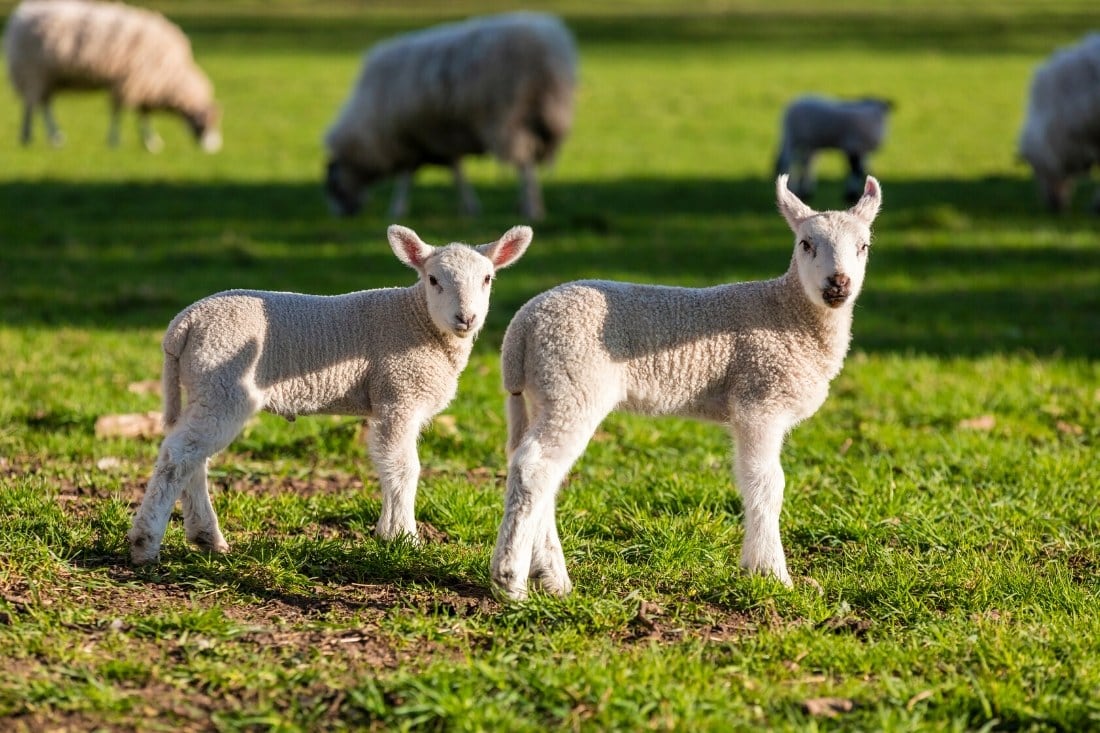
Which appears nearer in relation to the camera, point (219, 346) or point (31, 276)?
point (219, 346)

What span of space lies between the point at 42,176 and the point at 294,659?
15378 millimetres

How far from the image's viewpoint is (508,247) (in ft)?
16.8

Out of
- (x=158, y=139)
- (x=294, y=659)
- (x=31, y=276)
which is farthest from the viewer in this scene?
(x=158, y=139)

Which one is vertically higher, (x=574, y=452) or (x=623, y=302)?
(x=623, y=302)

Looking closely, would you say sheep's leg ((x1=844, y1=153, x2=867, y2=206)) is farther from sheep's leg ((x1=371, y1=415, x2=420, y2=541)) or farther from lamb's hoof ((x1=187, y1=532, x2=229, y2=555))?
lamb's hoof ((x1=187, y1=532, x2=229, y2=555))

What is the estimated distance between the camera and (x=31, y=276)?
38.0 ft

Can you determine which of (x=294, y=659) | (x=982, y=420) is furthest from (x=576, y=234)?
(x=294, y=659)

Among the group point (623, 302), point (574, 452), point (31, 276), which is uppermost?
point (623, 302)

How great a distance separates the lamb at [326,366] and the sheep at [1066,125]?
40.5 feet

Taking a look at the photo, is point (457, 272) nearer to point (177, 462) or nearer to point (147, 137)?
point (177, 462)

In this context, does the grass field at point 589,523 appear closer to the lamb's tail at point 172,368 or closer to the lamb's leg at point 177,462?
the lamb's leg at point 177,462

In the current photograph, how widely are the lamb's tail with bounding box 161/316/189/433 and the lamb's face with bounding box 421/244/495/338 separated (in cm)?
88

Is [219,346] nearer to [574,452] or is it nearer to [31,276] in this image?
[574,452]

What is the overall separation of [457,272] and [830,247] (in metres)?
1.28
